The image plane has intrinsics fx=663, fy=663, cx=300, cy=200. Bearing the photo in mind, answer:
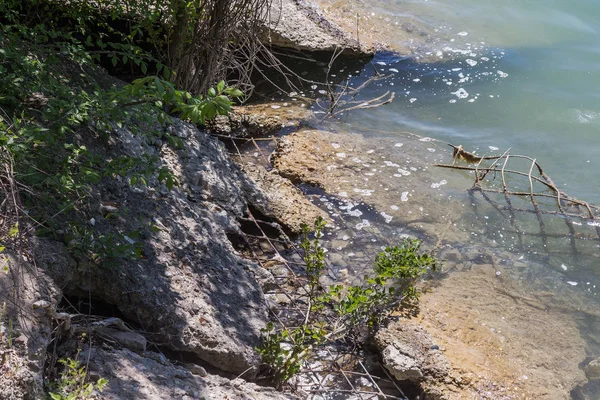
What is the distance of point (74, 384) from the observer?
2.68 metres

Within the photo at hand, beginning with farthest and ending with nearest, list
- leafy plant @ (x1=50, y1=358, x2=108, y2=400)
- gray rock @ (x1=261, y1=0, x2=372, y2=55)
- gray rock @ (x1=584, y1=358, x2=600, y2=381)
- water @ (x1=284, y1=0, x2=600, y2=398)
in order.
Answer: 1. gray rock @ (x1=261, y1=0, x2=372, y2=55)
2. water @ (x1=284, y1=0, x2=600, y2=398)
3. gray rock @ (x1=584, y1=358, x2=600, y2=381)
4. leafy plant @ (x1=50, y1=358, x2=108, y2=400)

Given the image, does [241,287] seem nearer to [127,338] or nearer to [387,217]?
[127,338]

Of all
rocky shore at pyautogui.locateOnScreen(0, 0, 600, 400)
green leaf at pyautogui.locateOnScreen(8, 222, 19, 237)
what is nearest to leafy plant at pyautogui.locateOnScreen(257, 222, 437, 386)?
rocky shore at pyautogui.locateOnScreen(0, 0, 600, 400)

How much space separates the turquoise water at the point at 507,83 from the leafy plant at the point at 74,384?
502 cm

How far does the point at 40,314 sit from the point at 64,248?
0.46m

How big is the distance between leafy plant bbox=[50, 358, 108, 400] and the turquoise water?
5018mm

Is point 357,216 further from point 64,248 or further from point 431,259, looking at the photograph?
point 64,248

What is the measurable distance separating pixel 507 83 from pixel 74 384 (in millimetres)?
7521

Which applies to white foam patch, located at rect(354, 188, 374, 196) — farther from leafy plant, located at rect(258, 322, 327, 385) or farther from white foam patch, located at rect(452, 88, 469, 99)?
white foam patch, located at rect(452, 88, 469, 99)

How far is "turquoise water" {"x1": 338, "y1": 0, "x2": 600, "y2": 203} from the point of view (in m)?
7.43

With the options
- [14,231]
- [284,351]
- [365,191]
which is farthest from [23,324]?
[365,191]

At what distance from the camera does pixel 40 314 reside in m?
2.75

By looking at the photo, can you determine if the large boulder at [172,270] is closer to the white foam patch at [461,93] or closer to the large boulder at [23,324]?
the large boulder at [23,324]

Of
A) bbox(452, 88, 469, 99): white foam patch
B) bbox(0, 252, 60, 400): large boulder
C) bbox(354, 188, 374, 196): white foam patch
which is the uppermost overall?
bbox(452, 88, 469, 99): white foam patch
